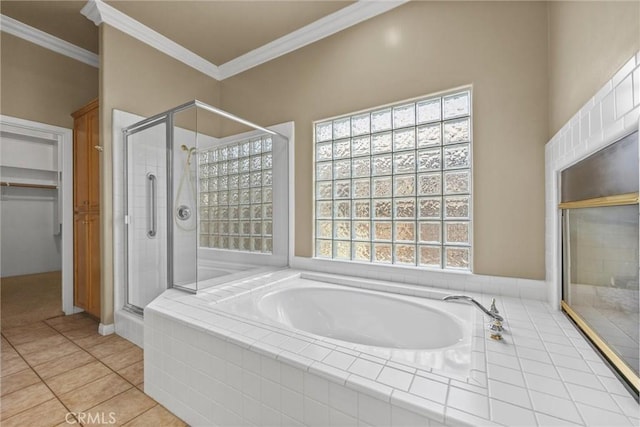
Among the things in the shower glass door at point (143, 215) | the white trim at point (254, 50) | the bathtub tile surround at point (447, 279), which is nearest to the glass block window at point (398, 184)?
the bathtub tile surround at point (447, 279)

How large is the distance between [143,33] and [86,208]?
1.71 metres

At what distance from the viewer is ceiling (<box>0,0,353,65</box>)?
214 centimetres

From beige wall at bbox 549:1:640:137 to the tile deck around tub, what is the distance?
965 mm

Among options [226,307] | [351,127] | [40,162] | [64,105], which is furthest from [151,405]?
[40,162]

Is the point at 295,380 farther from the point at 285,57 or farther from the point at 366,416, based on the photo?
the point at 285,57

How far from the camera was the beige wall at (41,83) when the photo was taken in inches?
93.2

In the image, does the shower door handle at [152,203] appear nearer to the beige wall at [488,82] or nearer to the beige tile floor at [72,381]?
the beige tile floor at [72,381]

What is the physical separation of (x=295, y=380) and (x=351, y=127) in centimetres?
187

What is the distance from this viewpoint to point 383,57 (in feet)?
6.73

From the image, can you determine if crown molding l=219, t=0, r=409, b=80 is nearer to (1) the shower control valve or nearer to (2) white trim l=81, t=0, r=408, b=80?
(2) white trim l=81, t=0, r=408, b=80

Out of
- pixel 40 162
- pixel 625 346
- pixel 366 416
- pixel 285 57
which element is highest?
pixel 285 57

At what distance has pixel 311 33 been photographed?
7.79 ft

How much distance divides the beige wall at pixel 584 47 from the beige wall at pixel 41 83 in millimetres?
3957

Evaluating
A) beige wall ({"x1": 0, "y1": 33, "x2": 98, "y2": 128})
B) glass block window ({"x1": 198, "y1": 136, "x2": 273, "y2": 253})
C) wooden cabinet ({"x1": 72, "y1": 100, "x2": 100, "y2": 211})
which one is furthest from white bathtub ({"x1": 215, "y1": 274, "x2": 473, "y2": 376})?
beige wall ({"x1": 0, "y1": 33, "x2": 98, "y2": 128})
